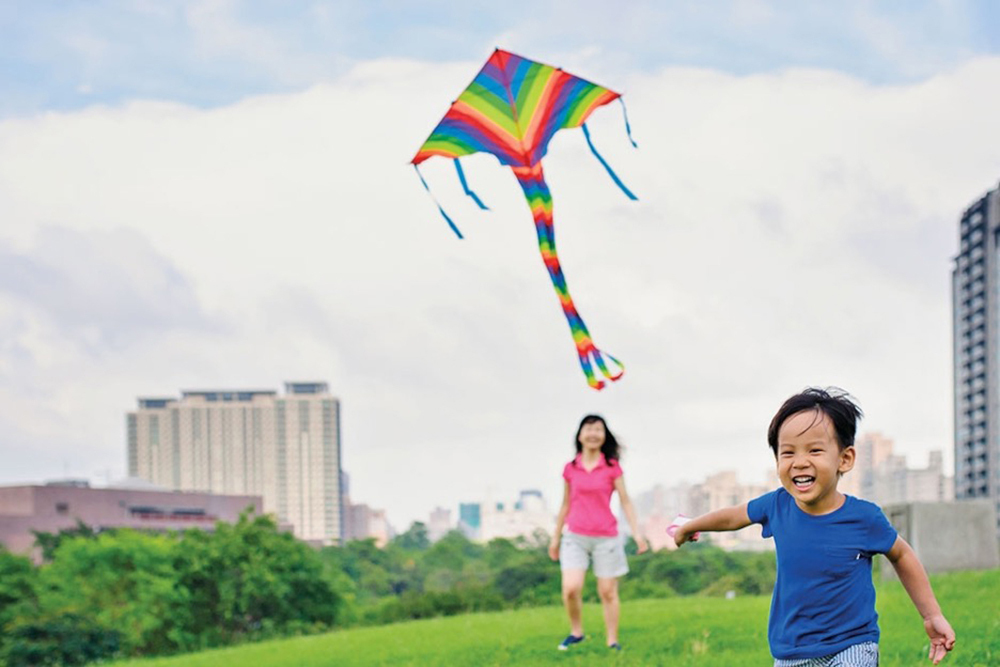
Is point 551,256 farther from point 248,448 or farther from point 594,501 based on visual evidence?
point 248,448

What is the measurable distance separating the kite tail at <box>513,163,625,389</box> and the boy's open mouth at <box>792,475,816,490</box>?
415 centimetres

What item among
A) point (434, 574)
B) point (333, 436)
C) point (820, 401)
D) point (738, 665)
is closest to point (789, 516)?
point (820, 401)

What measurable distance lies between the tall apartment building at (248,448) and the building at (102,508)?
51332 millimetres

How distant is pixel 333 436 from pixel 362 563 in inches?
3857

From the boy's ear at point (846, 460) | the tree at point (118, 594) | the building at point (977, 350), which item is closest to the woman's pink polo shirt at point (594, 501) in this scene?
the boy's ear at point (846, 460)

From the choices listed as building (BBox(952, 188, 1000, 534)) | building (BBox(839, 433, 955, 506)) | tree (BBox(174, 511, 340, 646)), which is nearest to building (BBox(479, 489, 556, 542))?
building (BBox(839, 433, 955, 506))

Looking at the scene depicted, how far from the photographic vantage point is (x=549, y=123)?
8961mm

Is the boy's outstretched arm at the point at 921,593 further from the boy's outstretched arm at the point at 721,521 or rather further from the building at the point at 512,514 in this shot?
the building at the point at 512,514

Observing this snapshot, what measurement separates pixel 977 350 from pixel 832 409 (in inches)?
4713

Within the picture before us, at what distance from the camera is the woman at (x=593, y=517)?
30.7 ft

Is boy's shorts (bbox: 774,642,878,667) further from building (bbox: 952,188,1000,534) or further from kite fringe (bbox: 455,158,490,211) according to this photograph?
building (bbox: 952,188,1000,534)

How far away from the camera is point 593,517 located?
9.37 meters

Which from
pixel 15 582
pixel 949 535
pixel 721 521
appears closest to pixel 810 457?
pixel 721 521

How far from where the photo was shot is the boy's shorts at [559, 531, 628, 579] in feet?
30.7
